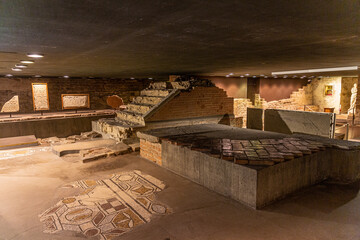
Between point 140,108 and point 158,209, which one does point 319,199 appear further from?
point 140,108

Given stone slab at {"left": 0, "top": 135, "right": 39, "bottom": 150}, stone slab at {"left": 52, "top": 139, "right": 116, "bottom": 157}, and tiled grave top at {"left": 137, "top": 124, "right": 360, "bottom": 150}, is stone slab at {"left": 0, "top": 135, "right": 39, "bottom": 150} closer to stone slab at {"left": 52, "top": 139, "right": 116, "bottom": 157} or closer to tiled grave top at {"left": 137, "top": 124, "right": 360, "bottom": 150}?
stone slab at {"left": 52, "top": 139, "right": 116, "bottom": 157}

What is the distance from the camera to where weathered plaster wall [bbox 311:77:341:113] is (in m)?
18.2

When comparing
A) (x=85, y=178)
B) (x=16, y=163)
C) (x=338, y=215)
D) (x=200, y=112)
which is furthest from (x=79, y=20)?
(x=200, y=112)

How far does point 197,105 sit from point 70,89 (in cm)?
739

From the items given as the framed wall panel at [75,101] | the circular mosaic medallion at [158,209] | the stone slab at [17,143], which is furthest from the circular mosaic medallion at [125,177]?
the framed wall panel at [75,101]

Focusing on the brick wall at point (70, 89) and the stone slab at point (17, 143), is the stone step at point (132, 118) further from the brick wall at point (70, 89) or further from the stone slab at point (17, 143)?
the brick wall at point (70, 89)

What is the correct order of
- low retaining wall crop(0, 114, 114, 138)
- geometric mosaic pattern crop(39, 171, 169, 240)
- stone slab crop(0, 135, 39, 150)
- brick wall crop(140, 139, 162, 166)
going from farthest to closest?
→ low retaining wall crop(0, 114, 114, 138)
stone slab crop(0, 135, 39, 150)
brick wall crop(140, 139, 162, 166)
geometric mosaic pattern crop(39, 171, 169, 240)

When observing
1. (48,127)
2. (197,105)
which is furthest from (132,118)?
(48,127)

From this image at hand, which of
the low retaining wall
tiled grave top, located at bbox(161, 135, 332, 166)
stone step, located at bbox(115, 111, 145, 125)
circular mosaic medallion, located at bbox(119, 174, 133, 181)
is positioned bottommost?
circular mosaic medallion, located at bbox(119, 174, 133, 181)

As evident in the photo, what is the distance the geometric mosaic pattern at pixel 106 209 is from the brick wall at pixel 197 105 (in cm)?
379

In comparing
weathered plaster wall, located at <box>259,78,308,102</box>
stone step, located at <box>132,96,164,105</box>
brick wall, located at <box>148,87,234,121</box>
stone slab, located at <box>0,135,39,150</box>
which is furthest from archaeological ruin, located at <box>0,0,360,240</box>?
weathered plaster wall, located at <box>259,78,308,102</box>

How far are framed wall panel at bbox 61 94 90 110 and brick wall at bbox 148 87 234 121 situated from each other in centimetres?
661

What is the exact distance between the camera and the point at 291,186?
12.7 feet

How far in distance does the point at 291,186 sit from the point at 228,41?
8.61 ft
